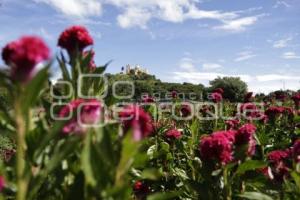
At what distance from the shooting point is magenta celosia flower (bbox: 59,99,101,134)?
2.32 meters

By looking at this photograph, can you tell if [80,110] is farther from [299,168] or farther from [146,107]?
[146,107]

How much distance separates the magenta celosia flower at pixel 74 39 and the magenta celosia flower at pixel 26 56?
3.06ft

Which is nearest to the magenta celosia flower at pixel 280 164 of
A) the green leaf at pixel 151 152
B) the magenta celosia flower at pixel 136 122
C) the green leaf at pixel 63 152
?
the green leaf at pixel 151 152

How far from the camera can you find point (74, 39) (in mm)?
3074

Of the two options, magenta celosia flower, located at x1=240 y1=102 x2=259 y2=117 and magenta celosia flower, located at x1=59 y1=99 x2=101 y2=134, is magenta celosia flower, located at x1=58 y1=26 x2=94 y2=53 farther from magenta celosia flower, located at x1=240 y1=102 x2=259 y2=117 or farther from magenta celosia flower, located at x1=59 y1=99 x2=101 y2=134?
magenta celosia flower, located at x1=240 y1=102 x2=259 y2=117

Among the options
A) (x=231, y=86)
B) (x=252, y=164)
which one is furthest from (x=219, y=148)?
(x=231, y=86)

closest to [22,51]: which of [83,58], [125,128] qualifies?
[125,128]

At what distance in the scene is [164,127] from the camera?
314 inches

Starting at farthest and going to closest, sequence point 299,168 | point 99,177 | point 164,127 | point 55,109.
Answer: point 164,127, point 299,168, point 55,109, point 99,177

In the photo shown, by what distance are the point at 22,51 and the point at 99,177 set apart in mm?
720

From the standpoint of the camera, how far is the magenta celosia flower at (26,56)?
2.06 meters

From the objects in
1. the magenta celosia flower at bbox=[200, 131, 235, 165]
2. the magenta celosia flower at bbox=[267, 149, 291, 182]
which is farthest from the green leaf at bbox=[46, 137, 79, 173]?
the magenta celosia flower at bbox=[267, 149, 291, 182]

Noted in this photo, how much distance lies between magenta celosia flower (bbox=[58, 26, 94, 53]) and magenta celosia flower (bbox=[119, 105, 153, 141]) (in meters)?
0.88

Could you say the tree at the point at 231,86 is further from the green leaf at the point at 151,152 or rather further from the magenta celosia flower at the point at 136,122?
the magenta celosia flower at the point at 136,122
